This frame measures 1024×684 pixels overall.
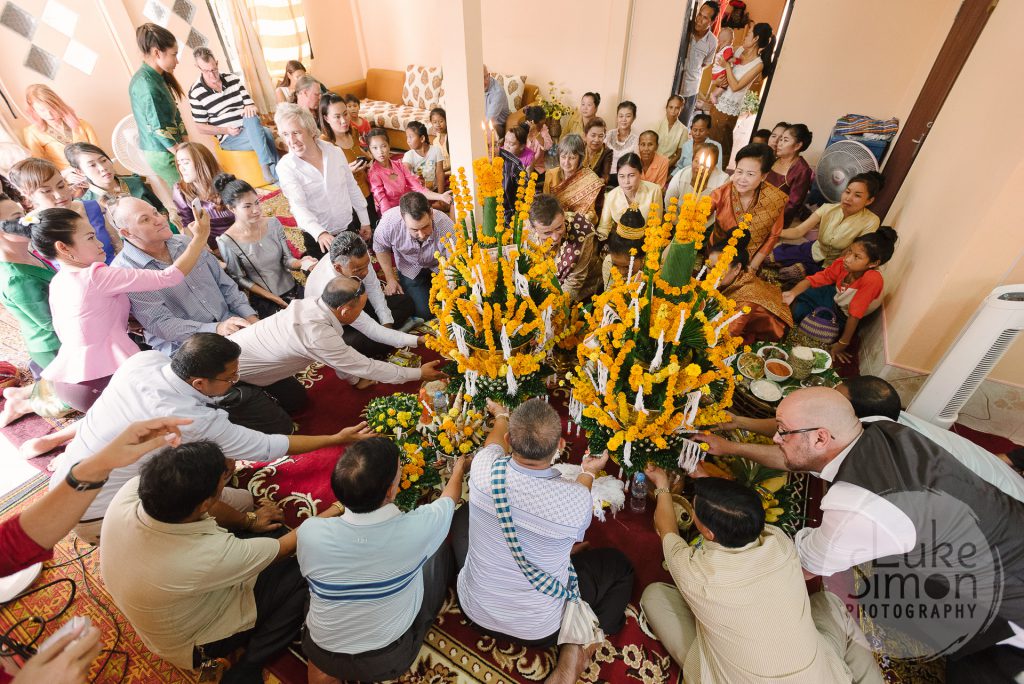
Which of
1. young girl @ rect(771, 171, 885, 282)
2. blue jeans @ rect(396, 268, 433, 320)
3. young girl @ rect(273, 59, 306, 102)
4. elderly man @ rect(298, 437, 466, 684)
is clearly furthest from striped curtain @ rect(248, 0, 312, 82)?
elderly man @ rect(298, 437, 466, 684)

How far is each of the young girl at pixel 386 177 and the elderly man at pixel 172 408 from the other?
2691 millimetres

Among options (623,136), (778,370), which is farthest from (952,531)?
(623,136)

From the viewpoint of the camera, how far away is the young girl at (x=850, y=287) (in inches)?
125

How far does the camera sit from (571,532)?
1.56m

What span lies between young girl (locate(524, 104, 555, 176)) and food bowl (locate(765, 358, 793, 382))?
11.0 feet

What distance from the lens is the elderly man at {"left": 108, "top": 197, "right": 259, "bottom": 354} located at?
8.93ft

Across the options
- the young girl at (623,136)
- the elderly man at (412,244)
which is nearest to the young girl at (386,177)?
the elderly man at (412,244)

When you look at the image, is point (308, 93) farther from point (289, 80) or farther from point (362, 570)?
point (362, 570)

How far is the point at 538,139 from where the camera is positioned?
16.5ft

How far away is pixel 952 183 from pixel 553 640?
3.59m

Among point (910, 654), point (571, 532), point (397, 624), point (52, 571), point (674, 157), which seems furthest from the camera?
point (674, 157)

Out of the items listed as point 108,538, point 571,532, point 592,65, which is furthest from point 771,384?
point 592,65

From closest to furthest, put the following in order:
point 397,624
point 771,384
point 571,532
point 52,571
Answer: point 571,532, point 397,624, point 52,571, point 771,384

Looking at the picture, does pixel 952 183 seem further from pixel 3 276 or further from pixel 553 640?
pixel 3 276
